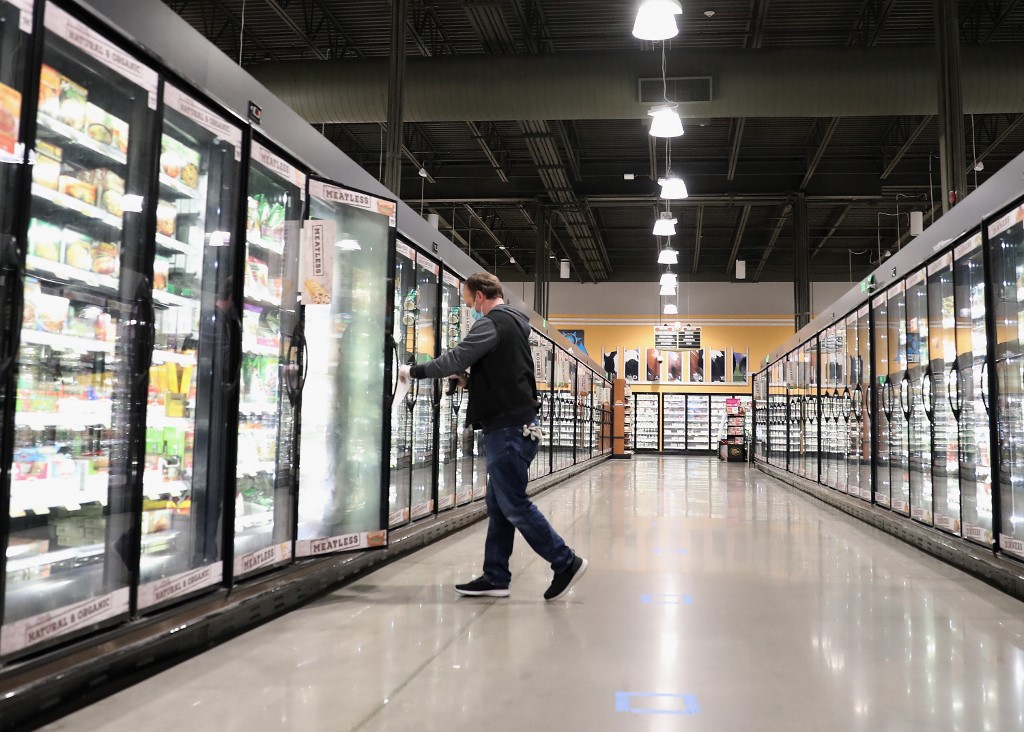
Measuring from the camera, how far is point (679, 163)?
1675cm

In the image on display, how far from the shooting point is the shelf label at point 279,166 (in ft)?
12.3

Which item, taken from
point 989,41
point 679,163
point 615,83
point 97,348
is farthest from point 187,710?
point 679,163

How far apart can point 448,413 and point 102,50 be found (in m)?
4.82

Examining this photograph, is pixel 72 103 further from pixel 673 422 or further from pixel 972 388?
pixel 673 422

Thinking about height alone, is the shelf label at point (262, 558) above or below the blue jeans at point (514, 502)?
below

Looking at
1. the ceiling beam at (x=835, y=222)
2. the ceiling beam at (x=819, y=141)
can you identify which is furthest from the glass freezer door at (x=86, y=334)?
the ceiling beam at (x=835, y=222)

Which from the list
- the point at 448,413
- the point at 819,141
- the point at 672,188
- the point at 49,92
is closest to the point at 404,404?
the point at 448,413

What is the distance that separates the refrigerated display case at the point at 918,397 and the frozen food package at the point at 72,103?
226 inches

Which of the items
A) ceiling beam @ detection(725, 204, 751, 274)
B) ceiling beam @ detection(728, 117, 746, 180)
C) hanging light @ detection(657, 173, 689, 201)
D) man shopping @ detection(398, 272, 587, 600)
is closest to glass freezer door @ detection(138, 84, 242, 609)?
man shopping @ detection(398, 272, 587, 600)

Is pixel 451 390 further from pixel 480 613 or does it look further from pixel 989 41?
pixel 989 41

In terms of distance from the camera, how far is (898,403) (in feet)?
24.0

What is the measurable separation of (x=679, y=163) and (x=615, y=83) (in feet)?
22.7

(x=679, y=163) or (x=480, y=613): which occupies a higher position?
(x=679, y=163)

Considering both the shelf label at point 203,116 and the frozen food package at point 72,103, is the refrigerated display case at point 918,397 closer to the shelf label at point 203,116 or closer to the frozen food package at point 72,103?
the shelf label at point 203,116
